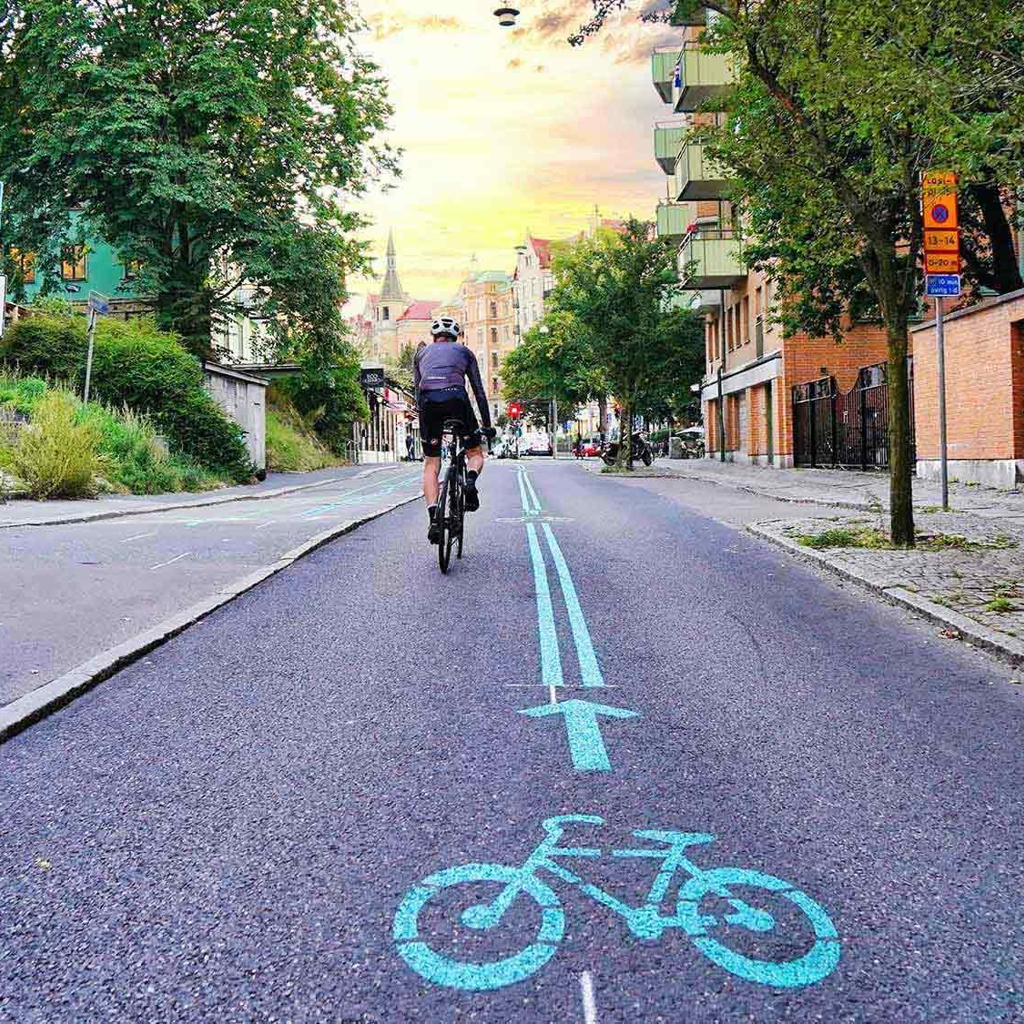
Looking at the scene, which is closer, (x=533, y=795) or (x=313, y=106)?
(x=533, y=795)

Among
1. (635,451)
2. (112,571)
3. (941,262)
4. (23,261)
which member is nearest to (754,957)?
(112,571)

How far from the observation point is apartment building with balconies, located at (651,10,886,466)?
33.5m

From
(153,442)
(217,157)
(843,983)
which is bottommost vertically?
(843,983)

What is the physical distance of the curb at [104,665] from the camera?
483 centimetres

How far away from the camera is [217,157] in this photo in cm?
2886

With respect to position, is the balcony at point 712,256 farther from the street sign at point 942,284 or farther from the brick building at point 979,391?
the street sign at point 942,284

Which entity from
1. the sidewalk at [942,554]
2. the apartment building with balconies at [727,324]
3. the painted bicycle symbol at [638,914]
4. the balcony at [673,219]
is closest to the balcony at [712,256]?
the apartment building with balconies at [727,324]

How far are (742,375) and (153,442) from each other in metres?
23.6

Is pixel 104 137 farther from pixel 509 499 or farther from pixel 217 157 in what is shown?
pixel 509 499

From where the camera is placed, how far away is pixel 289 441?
132 feet

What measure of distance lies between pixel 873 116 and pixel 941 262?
16.8 ft

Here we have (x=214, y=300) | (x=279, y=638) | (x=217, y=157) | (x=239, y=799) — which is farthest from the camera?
(x=214, y=300)

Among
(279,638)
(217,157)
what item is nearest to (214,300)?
(217,157)

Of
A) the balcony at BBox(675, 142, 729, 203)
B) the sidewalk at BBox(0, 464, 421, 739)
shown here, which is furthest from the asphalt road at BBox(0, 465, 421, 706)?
the balcony at BBox(675, 142, 729, 203)
